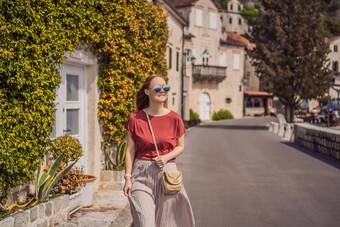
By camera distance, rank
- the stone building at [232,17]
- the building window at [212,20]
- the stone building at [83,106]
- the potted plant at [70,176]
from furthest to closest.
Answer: the stone building at [232,17]
the building window at [212,20]
the stone building at [83,106]
the potted plant at [70,176]

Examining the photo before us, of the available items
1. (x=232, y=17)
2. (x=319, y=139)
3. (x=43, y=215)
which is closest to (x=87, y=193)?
(x=43, y=215)

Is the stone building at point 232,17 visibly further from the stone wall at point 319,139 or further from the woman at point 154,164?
the woman at point 154,164

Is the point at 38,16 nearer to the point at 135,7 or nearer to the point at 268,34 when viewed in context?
the point at 135,7

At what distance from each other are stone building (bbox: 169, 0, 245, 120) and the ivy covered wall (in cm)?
3553

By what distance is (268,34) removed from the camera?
31.4 m

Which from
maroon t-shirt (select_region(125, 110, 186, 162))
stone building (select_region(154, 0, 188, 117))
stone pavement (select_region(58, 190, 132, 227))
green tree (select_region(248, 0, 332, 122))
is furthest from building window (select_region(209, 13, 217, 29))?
maroon t-shirt (select_region(125, 110, 186, 162))

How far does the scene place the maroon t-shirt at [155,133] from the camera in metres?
4.09

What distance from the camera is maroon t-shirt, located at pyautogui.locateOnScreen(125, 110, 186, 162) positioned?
4086 mm

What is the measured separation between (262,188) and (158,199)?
213 inches

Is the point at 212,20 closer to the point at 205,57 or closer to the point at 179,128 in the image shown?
the point at 205,57

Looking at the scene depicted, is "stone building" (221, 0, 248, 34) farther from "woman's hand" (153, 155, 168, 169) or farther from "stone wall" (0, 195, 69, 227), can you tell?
"woman's hand" (153, 155, 168, 169)

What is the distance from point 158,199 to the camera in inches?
160

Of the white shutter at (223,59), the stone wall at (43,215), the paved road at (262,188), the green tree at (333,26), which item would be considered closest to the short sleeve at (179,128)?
the stone wall at (43,215)

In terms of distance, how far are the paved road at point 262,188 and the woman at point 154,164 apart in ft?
7.74
